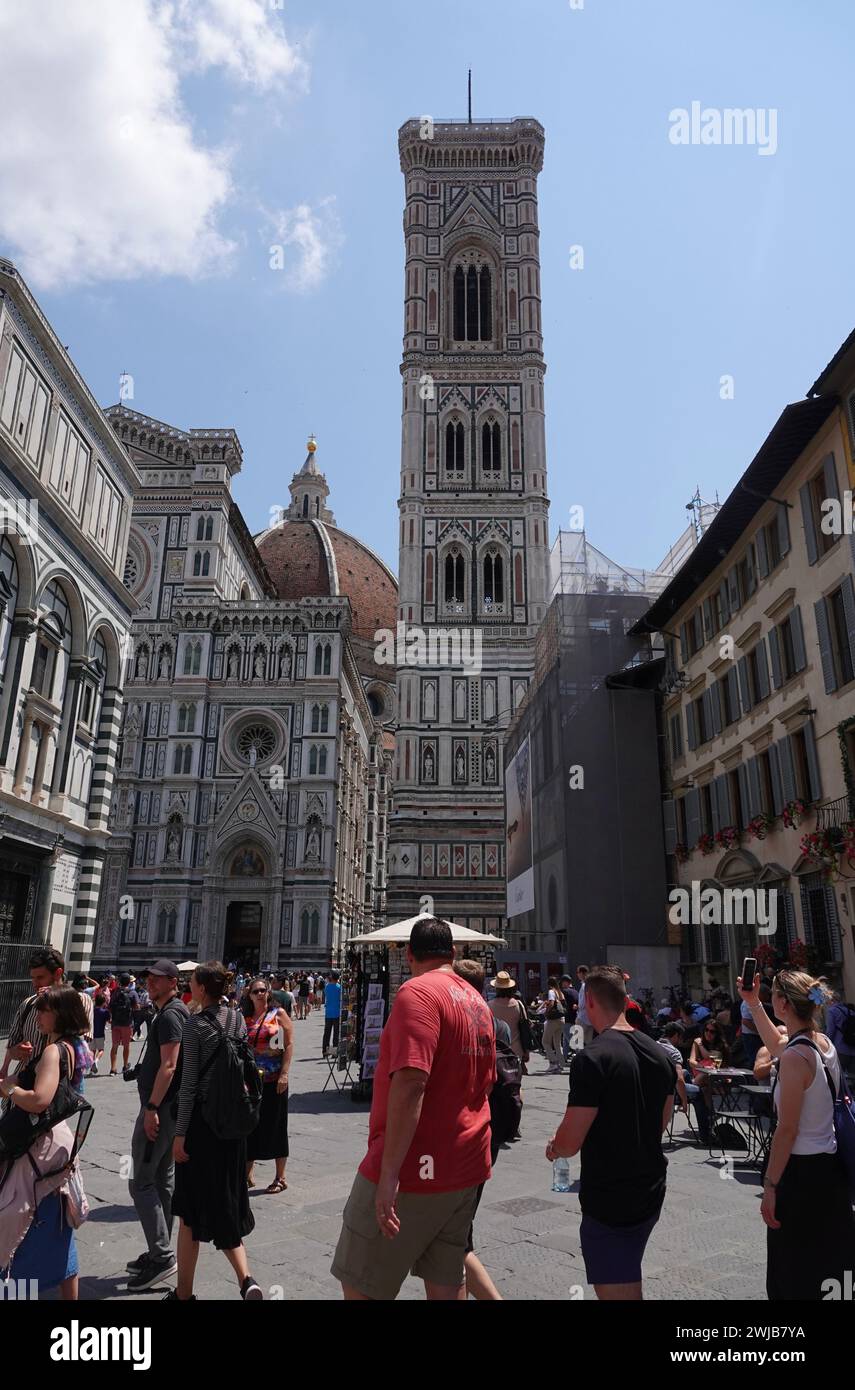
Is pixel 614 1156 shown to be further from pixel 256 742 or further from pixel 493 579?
pixel 493 579

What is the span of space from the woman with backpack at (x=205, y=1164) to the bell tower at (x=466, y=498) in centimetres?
4232

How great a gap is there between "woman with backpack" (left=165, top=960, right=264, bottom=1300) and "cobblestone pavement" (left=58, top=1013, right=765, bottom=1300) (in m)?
0.38

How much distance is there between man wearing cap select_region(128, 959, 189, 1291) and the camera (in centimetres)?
513

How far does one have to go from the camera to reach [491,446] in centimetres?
5384

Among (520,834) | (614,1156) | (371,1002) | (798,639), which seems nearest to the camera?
(614,1156)

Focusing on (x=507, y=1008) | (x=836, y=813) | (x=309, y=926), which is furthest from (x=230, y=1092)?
(x=309, y=926)

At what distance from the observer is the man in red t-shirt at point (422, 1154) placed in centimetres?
315

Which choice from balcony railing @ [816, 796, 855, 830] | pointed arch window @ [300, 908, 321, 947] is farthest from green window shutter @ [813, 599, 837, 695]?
pointed arch window @ [300, 908, 321, 947]

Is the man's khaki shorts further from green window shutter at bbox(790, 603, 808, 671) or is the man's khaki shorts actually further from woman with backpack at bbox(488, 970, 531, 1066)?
green window shutter at bbox(790, 603, 808, 671)

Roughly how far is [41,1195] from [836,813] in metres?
13.3

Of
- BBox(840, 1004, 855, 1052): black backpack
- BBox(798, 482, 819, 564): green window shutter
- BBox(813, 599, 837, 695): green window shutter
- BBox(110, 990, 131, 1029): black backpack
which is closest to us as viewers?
BBox(840, 1004, 855, 1052): black backpack

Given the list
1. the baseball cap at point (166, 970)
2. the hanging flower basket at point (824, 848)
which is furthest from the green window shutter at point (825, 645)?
the baseball cap at point (166, 970)

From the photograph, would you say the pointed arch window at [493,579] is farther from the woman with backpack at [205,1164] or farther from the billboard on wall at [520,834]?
the woman with backpack at [205,1164]
